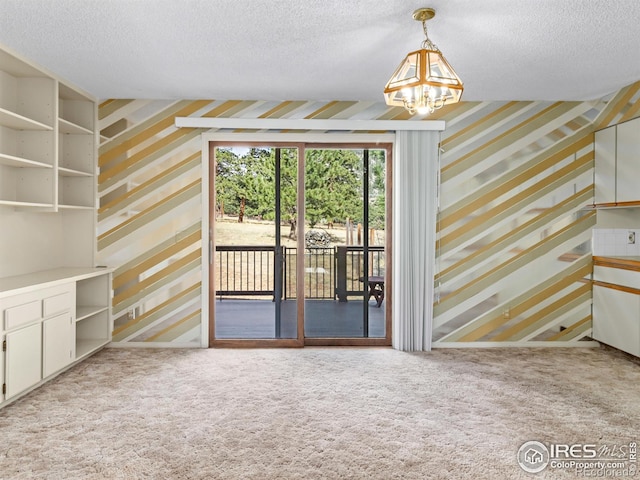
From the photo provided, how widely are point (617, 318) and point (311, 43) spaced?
12.1 ft

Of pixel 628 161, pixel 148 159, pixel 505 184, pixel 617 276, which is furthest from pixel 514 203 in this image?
pixel 148 159

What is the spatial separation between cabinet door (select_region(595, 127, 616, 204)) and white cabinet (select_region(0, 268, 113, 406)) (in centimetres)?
489

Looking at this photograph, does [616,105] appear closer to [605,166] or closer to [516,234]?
[605,166]

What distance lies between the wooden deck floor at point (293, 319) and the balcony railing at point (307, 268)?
107 millimetres

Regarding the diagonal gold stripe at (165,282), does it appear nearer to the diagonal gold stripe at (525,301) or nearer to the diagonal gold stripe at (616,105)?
the diagonal gold stripe at (525,301)

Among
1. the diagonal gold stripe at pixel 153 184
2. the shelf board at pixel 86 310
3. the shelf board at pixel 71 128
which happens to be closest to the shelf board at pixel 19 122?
the shelf board at pixel 71 128

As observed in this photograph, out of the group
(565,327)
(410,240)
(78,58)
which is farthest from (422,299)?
(78,58)

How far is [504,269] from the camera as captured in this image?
14.2ft

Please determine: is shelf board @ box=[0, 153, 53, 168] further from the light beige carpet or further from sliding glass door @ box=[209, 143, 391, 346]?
the light beige carpet

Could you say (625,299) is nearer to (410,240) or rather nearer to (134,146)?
(410,240)

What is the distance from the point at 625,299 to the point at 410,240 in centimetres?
199

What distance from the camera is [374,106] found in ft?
14.0

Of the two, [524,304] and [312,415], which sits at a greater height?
[524,304]

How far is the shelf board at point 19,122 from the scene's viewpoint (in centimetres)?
307
